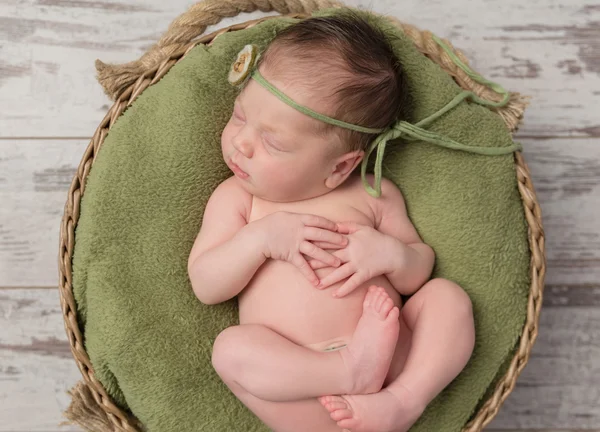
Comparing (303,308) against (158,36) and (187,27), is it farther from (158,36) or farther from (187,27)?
(158,36)

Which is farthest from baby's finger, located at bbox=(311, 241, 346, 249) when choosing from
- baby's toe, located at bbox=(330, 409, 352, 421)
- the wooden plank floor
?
the wooden plank floor

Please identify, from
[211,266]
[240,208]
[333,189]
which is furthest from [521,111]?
[211,266]

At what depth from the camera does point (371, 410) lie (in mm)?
1203

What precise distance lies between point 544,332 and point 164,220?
109cm

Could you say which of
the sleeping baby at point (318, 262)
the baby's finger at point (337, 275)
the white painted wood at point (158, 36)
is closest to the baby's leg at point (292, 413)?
the sleeping baby at point (318, 262)

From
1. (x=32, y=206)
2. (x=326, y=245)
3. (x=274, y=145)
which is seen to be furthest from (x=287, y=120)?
(x=32, y=206)

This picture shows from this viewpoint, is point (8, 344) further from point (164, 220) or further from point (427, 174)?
point (427, 174)

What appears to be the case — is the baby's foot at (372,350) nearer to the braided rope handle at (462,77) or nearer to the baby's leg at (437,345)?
the baby's leg at (437,345)

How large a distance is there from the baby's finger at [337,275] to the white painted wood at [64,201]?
0.79 metres

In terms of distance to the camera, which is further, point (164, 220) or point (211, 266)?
point (164, 220)

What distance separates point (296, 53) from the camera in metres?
1.23

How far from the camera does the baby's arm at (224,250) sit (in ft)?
4.21

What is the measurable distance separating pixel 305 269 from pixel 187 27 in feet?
2.03

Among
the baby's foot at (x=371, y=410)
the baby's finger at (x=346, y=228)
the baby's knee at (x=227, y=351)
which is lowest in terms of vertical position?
the baby's foot at (x=371, y=410)
